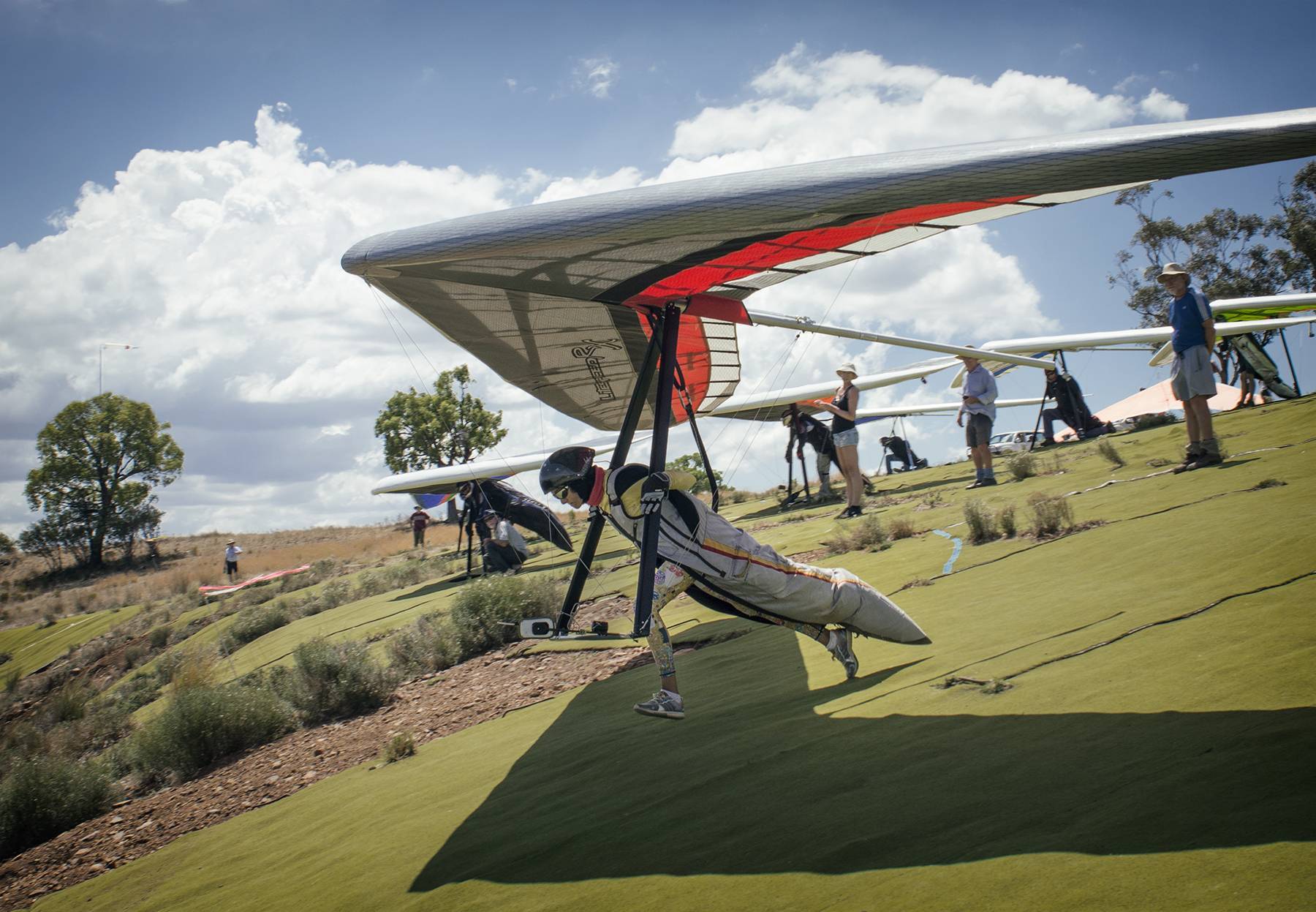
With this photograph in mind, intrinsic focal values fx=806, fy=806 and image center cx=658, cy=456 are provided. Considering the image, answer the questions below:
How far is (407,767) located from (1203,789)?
4.92 metres

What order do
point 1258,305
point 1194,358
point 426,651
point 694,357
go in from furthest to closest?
point 1258,305, point 426,651, point 694,357, point 1194,358

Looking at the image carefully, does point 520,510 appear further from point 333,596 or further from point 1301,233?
point 1301,233

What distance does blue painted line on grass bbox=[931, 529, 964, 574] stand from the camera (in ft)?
23.6

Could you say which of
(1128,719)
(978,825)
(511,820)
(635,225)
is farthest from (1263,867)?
(635,225)

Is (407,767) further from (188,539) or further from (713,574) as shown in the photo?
(188,539)

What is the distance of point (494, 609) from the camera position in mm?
9695

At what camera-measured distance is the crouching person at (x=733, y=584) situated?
4.82m

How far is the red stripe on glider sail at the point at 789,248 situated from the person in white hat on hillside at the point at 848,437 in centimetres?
607

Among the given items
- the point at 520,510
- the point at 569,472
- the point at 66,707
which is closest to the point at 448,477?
the point at 520,510

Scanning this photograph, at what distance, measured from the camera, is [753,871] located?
276 cm

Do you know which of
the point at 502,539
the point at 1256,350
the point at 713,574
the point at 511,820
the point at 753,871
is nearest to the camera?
the point at 753,871

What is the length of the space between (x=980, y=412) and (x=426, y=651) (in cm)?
926

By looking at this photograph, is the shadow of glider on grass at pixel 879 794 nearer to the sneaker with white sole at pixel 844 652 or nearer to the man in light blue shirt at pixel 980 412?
the sneaker with white sole at pixel 844 652

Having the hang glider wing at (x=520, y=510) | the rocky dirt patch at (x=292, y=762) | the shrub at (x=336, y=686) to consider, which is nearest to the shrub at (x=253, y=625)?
the hang glider wing at (x=520, y=510)
